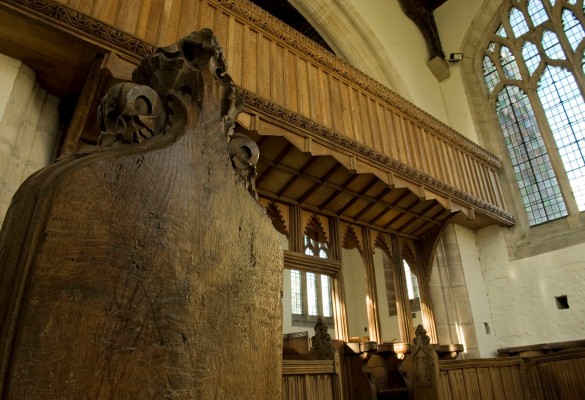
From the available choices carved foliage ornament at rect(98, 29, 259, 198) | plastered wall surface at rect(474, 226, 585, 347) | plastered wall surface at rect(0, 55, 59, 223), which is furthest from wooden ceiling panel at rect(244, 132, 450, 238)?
carved foliage ornament at rect(98, 29, 259, 198)

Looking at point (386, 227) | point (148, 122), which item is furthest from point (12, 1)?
point (386, 227)

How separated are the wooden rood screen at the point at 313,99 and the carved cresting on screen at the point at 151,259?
237cm

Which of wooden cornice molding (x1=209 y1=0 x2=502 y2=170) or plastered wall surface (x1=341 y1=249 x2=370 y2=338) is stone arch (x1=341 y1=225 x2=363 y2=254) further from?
plastered wall surface (x1=341 y1=249 x2=370 y2=338)

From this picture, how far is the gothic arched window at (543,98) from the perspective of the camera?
6.07 m

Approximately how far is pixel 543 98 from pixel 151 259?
7836 millimetres

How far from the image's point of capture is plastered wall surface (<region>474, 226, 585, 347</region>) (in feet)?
17.2

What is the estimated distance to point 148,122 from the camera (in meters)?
0.67

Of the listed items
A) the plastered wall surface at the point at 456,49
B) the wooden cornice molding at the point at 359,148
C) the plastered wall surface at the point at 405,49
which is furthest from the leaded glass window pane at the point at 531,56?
the wooden cornice molding at the point at 359,148

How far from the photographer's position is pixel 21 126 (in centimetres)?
275

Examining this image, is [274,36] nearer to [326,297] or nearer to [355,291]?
[355,291]

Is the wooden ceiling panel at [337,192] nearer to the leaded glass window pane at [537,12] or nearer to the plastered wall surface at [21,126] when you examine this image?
the plastered wall surface at [21,126]

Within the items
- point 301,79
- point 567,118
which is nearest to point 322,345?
point 301,79

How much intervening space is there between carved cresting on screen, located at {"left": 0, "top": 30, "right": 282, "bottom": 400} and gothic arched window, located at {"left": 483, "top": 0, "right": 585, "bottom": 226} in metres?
6.59

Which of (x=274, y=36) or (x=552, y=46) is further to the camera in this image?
(x=552, y=46)
